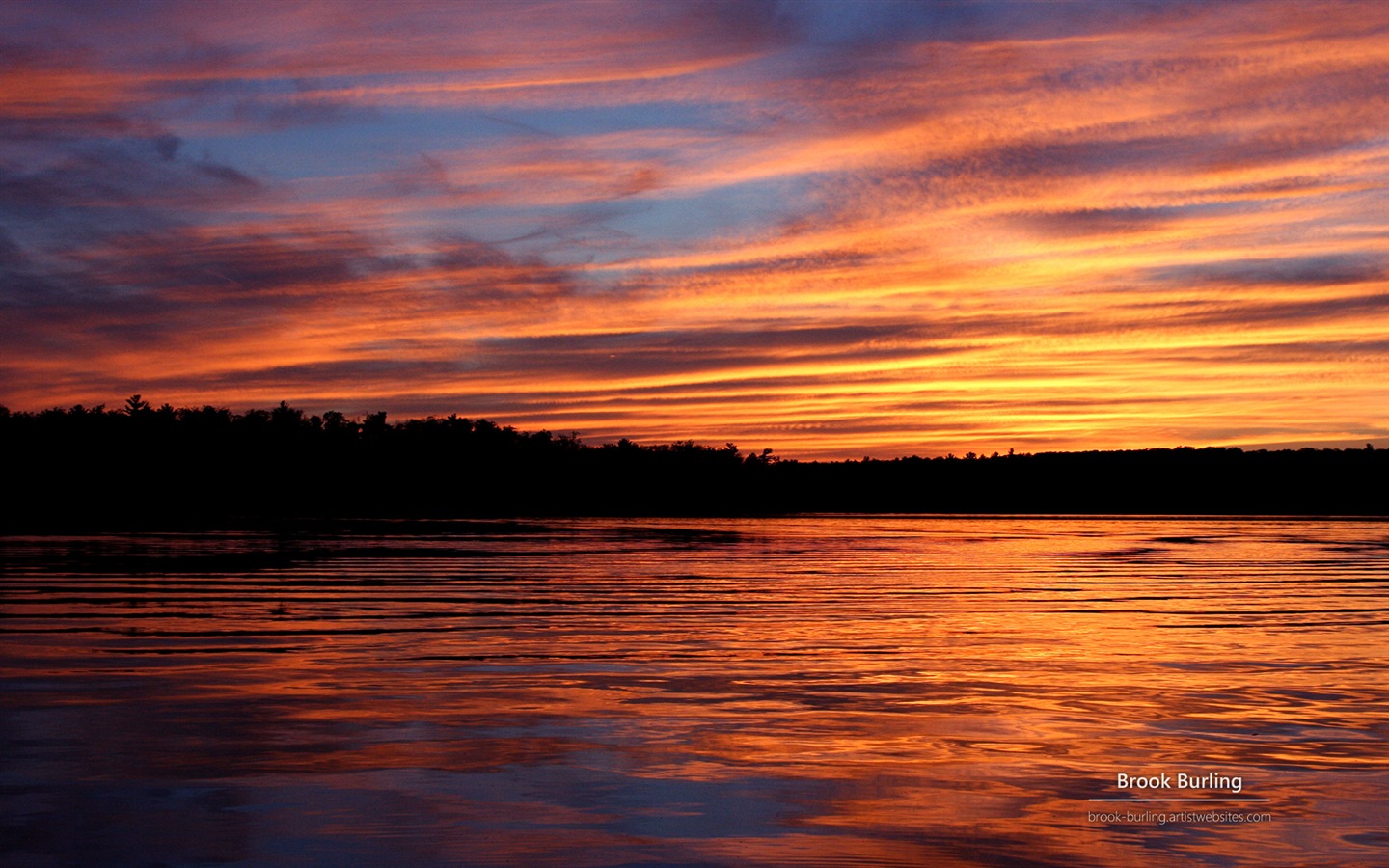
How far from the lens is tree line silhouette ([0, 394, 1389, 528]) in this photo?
10469cm

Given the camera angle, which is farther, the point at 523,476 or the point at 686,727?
the point at 523,476

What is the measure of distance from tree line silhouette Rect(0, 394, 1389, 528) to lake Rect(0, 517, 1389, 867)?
248ft

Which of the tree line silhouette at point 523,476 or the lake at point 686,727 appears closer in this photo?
the lake at point 686,727

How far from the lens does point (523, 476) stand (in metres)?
132

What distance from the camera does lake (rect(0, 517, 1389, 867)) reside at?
7.13 meters

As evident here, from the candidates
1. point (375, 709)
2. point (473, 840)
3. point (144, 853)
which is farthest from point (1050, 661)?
point (144, 853)

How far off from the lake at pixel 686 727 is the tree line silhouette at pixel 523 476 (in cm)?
7557

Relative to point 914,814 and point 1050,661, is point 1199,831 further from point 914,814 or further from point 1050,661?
point 1050,661

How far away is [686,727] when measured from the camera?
9.96 metres

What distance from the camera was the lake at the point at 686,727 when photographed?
7.13 meters

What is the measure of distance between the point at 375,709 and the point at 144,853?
3.81 metres

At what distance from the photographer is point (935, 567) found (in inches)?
1165

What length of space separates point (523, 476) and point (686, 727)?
12316 centimetres

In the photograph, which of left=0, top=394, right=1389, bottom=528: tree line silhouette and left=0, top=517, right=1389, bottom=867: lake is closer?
left=0, top=517, right=1389, bottom=867: lake
